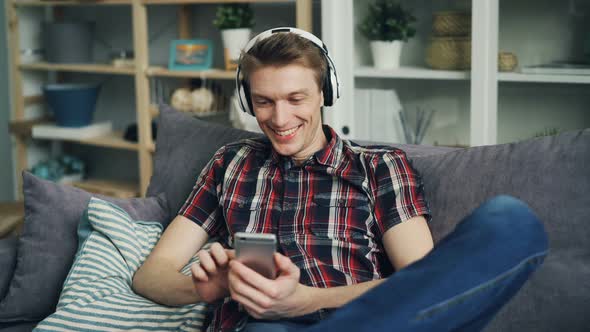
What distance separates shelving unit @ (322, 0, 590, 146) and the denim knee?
151 cm

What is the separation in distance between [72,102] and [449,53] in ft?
6.20

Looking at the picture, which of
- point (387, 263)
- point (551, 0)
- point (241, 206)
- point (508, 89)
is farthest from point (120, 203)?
point (551, 0)

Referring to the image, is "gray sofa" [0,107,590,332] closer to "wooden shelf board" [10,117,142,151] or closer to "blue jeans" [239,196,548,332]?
"blue jeans" [239,196,548,332]

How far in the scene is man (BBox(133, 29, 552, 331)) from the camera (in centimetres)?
145

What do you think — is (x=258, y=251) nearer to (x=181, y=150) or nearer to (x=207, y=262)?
(x=207, y=262)

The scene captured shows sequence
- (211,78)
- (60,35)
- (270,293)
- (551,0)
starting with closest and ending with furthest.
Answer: (270,293)
(551,0)
(211,78)
(60,35)

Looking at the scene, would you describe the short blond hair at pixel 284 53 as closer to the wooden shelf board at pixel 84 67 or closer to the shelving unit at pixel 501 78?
the shelving unit at pixel 501 78

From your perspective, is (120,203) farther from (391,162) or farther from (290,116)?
(391,162)

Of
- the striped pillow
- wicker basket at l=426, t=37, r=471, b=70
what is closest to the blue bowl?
wicker basket at l=426, t=37, r=471, b=70

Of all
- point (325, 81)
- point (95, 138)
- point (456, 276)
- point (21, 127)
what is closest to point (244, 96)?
point (325, 81)

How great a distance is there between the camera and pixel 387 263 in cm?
151

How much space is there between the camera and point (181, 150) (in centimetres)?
186

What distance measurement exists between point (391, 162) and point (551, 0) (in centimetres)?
108

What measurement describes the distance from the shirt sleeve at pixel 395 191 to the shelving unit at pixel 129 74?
4.12 ft
